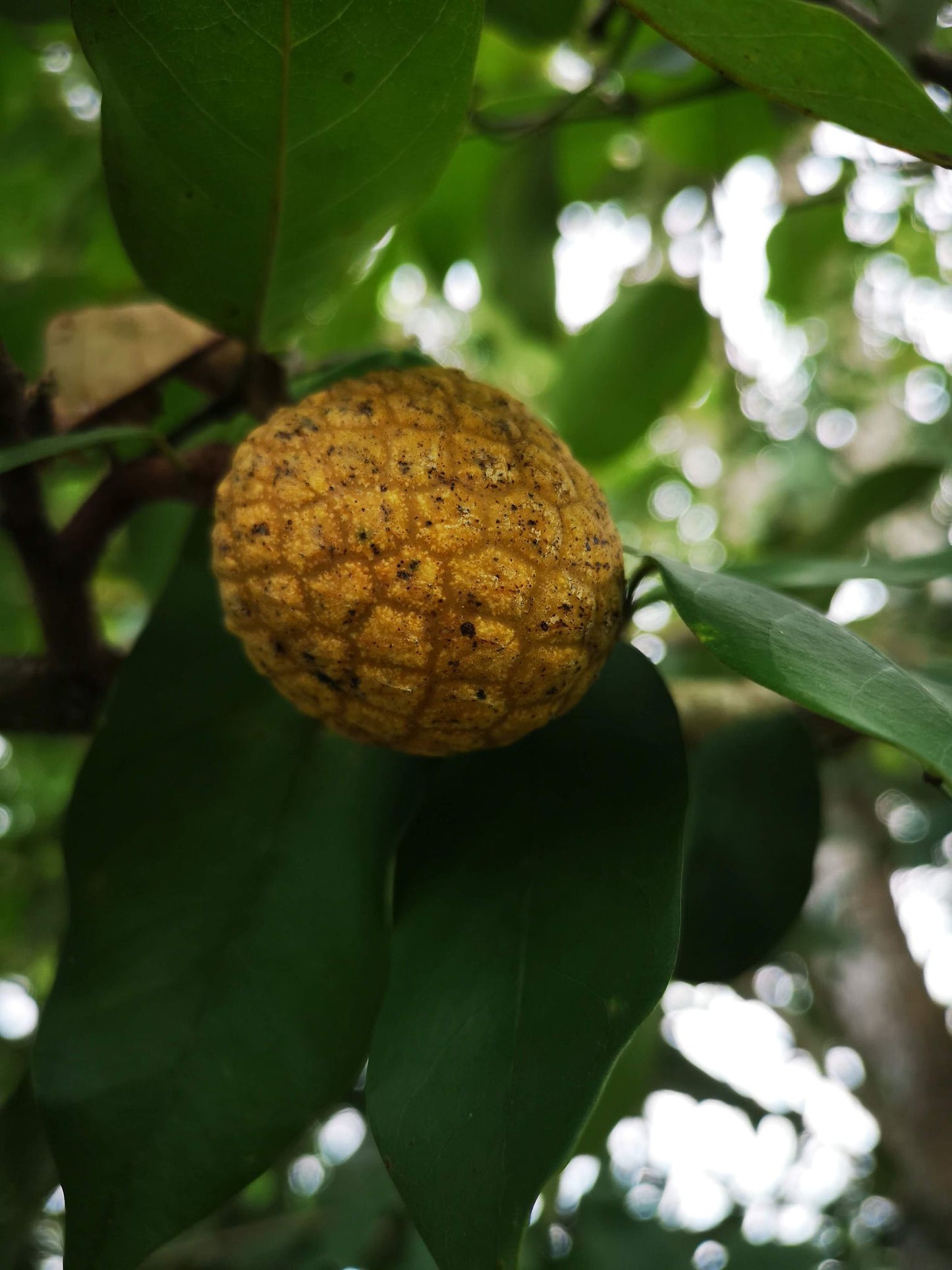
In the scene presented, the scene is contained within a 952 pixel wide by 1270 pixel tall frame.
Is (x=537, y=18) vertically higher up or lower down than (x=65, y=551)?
higher up

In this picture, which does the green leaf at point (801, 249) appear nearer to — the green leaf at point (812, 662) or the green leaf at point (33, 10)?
the green leaf at point (33, 10)

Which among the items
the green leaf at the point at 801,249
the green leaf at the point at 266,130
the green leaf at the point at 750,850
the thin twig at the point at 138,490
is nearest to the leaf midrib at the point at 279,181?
the green leaf at the point at 266,130

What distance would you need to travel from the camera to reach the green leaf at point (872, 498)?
4.40 feet

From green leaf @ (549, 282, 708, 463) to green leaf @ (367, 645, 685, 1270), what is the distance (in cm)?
77

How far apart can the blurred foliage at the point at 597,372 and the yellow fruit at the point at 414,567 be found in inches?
4.2

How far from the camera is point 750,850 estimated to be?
1.01 meters

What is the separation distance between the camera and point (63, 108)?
1810 mm

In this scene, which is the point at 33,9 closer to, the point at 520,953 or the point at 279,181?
the point at 279,181

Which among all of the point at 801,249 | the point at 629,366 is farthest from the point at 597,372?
the point at 801,249

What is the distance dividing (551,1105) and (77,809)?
0.42m

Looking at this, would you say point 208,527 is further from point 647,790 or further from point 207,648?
point 647,790

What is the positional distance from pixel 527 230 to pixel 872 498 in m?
0.62

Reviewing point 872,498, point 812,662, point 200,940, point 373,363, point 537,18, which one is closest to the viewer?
point 812,662

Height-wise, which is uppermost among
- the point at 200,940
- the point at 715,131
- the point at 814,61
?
the point at 814,61
